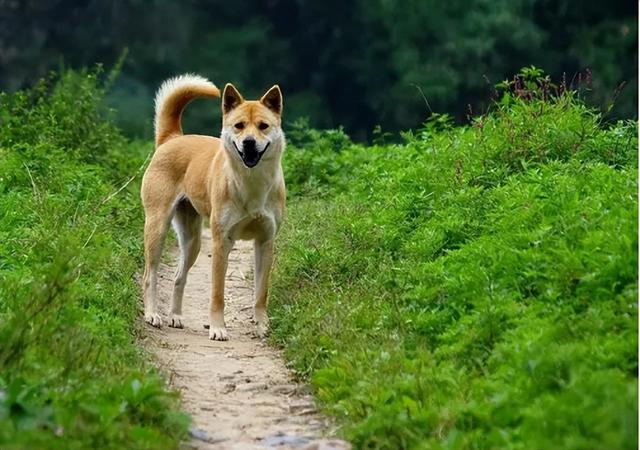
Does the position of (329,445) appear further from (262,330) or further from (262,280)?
(262,280)

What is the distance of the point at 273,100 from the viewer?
8.20 m

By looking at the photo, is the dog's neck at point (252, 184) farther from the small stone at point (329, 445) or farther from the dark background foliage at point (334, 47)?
the dark background foliage at point (334, 47)

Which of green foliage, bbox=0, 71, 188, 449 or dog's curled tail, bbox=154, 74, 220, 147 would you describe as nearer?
green foliage, bbox=0, 71, 188, 449

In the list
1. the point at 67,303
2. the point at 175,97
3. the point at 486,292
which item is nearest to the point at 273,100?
the point at 175,97

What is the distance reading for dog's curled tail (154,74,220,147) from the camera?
886 centimetres

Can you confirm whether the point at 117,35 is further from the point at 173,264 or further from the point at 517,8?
the point at 173,264

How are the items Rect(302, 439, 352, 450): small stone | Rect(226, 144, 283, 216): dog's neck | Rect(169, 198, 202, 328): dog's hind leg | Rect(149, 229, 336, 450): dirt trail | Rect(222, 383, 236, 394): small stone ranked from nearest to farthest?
1. Rect(302, 439, 352, 450): small stone
2. Rect(149, 229, 336, 450): dirt trail
3. Rect(222, 383, 236, 394): small stone
4. Rect(226, 144, 283, 216): dog's neck
5. Rect(169, 198, 202, 328): dog's hind leg

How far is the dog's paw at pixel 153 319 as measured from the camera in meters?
8.09

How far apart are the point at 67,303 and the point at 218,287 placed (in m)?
2.08

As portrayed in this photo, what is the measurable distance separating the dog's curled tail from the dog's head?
0.63 meters

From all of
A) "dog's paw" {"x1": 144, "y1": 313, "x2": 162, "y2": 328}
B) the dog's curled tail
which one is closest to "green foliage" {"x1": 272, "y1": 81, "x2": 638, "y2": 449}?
"dog's paw" {"x1": 144, "y1": 313, "x2": 162, "y2": 328}

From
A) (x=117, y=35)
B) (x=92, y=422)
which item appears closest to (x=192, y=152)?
(x=92, y=422)

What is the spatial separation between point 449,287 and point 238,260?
4532mm

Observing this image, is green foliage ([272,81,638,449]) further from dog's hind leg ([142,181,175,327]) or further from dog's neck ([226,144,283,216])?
dog's hind leg ([142,181,175,327])
